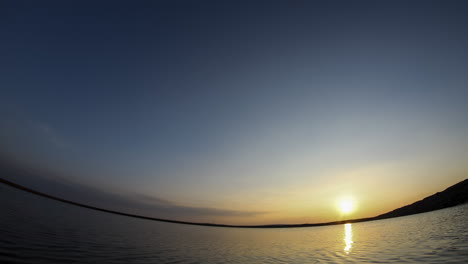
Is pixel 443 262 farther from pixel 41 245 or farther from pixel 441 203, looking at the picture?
pixel 441 203

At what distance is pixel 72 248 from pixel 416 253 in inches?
1070

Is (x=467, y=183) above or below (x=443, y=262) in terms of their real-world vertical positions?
above

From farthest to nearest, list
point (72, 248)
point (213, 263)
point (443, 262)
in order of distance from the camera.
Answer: point (213, 263)
point (72, 248)
point (443, 262)

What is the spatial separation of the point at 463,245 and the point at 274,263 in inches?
600

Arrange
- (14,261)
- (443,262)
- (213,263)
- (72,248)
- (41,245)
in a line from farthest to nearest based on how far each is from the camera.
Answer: (213,263)
(72,248)
(41,245)
(443,262)
(14,261)

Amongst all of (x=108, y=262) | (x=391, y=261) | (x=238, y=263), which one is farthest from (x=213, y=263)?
(x=391, y=261)

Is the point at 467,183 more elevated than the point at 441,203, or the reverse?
the point at 467,183

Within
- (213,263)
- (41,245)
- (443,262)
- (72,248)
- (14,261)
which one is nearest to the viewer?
(14,261)

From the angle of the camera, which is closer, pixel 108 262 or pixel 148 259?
pixel 108 262

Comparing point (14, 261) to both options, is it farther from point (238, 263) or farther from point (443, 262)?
point (443, 262)

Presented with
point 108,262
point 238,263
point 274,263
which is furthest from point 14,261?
point 274,263

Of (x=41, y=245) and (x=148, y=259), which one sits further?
(x=148, y=259)

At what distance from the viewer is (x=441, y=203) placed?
324ft

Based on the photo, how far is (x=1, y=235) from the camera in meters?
14.6
